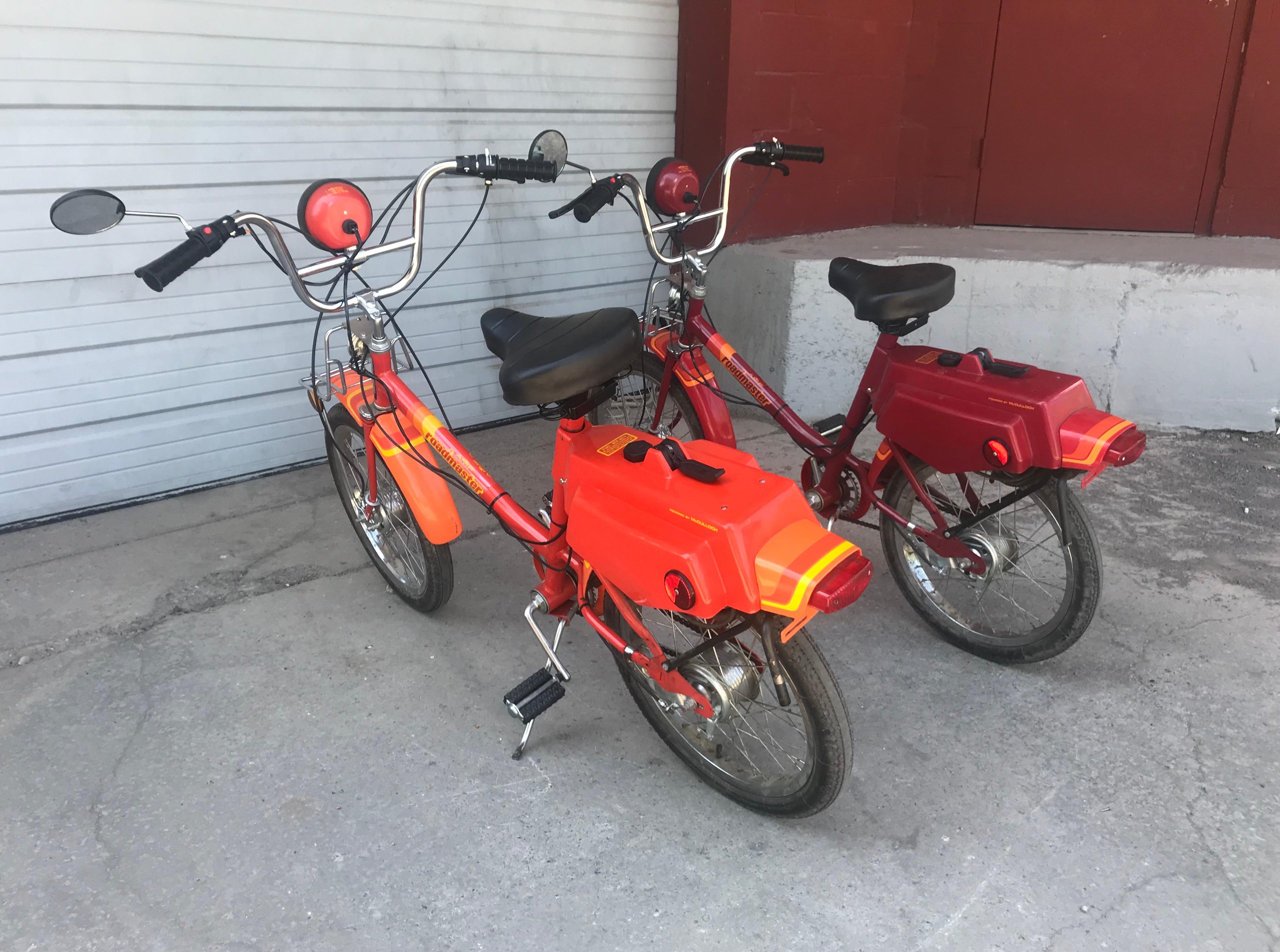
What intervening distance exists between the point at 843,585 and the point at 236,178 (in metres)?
3.09

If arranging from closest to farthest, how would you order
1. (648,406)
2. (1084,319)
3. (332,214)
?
(332,214)
(648,406)
(1084,319)

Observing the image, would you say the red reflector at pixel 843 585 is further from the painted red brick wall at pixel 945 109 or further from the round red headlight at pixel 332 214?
the painted red brick wall at pixel 945 109

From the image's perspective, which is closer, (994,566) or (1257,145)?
(994,566)

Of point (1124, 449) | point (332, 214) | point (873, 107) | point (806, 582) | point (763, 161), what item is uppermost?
point (873, 107)

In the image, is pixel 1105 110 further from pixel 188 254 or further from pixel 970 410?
pixel 188 254

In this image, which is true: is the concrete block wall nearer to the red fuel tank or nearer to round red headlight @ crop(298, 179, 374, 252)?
the red fuel tank

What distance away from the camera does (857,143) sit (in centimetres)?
486

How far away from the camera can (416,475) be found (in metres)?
2.46

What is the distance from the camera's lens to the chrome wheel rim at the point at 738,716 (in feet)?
6.43

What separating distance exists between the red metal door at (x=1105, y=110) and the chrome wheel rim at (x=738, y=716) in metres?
3.84

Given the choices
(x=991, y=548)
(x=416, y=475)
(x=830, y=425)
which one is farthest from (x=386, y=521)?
(x=991, y=548)

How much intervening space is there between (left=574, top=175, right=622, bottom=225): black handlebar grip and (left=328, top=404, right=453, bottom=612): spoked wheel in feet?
3.06

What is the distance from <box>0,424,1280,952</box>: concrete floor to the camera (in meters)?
1.83

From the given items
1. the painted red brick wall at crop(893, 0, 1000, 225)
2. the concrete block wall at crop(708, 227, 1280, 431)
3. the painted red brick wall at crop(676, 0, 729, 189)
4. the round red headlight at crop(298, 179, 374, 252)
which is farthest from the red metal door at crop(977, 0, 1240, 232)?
the round red headlight at crop(298, 179, 374, 252)
